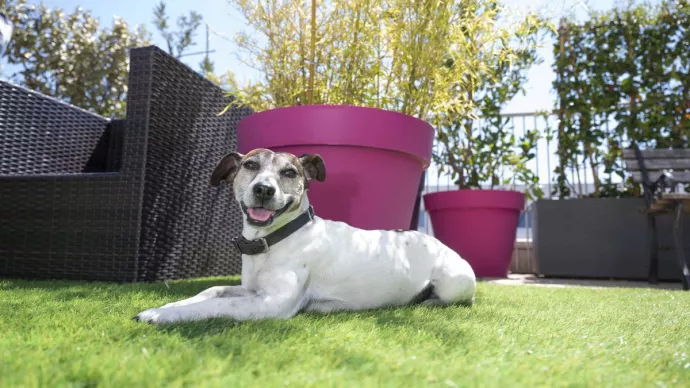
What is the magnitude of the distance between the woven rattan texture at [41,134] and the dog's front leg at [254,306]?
2177 millimetres

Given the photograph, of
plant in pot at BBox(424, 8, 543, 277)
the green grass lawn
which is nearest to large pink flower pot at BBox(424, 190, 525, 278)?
plant in pot at BBox(424, 8, 543, 277)

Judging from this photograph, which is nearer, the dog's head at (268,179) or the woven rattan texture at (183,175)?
the dog's head at (268,179)

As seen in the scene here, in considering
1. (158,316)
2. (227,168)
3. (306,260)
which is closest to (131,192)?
(227,168)

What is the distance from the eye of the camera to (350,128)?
254cm

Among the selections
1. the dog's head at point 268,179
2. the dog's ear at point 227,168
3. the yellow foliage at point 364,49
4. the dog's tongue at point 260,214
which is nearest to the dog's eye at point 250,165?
the dog's head at point 268,179

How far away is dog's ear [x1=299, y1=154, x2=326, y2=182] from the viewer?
221cm

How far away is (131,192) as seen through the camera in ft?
8.80

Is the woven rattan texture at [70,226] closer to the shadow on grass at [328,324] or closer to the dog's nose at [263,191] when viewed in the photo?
the dog's nose at [263,191]

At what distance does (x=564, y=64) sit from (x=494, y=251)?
7.26 ft

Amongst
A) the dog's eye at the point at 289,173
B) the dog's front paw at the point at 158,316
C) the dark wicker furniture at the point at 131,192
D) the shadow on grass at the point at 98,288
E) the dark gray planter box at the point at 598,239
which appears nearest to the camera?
the dog's front paw at the point at 158,316

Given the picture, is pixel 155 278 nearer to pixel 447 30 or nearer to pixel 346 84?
pixel 346 84

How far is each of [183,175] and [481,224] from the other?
270cm

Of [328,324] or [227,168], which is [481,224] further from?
[328,324]

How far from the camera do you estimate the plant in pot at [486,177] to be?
15.0 ft
